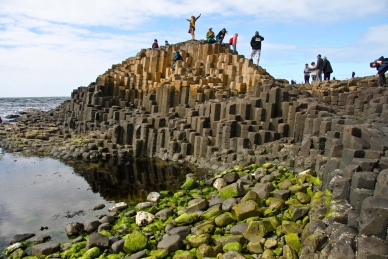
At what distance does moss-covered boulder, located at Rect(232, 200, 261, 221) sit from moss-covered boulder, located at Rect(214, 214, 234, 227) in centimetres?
14

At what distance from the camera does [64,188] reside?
1180cm

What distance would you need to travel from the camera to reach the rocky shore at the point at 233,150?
5.99 metres

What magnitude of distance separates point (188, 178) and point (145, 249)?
484cm

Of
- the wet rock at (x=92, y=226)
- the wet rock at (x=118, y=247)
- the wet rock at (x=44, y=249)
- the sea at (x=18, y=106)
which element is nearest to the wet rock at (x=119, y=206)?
the wet rock at (x=92, y=226)

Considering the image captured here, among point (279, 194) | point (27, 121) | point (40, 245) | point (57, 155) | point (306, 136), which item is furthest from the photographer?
point (27, 121)

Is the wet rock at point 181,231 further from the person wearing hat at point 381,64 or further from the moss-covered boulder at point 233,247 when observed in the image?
the person wearing hat at point 381,64

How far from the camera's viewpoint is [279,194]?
26.5 feet

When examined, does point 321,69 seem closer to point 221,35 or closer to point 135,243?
point 221,35

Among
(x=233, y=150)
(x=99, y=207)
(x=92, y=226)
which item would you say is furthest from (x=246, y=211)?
(x=233, y=150)

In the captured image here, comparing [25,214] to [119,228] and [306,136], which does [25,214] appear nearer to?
[119,228]

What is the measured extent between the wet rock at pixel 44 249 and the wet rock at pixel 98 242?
67 cm

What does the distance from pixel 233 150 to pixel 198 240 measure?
22.3ft

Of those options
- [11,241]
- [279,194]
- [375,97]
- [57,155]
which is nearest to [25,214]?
[11,241]

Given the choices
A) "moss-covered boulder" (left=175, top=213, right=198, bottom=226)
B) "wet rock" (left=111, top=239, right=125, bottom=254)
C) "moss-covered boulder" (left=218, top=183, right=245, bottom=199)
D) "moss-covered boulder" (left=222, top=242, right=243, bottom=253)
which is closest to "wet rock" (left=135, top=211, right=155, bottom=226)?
"moss-covered boulder" (left=175, top=213, right=198, bottom=226)
